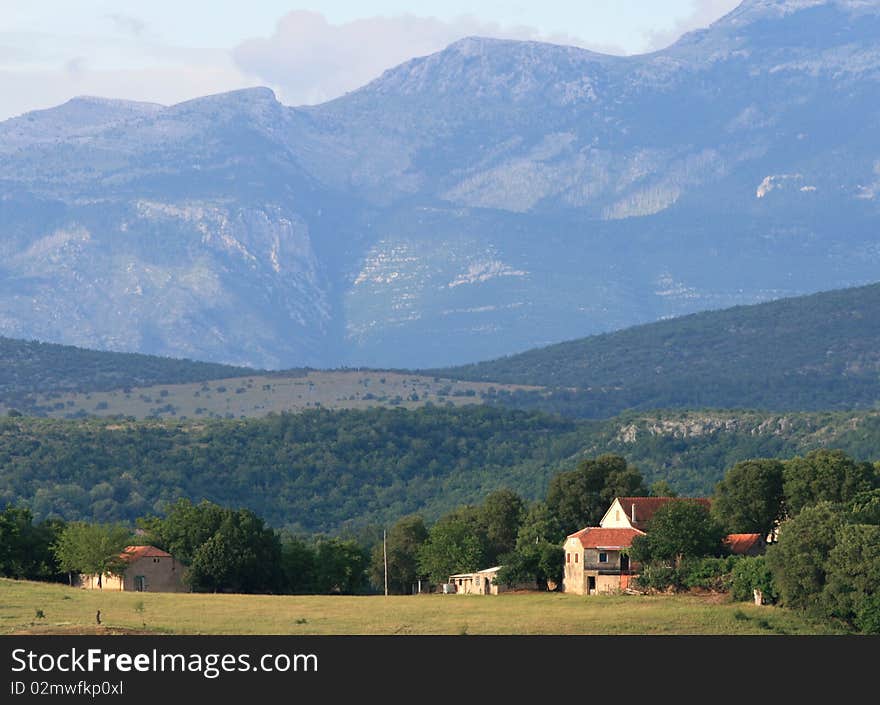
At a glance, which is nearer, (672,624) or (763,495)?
(672,624)

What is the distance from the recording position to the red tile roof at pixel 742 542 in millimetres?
128625

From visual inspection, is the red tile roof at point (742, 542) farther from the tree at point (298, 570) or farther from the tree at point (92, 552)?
the tree at point (92, 552)

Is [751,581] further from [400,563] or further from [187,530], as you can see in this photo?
[400,563]

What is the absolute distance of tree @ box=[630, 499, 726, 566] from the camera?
407ft

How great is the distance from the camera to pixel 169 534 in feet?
441

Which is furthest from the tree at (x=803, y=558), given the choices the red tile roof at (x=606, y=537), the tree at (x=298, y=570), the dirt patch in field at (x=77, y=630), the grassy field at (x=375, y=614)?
the dirt patch in field at (x=77, y=630)

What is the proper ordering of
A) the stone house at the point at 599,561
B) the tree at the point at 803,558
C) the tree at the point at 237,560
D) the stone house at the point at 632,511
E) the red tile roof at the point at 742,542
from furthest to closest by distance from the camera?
the stone house at the point at 632,511 → the red tile roof at the point at 742,542 → the tree at the point at 237,560 → the stone house at the point at 599,561 → the tree at the point at 803,558

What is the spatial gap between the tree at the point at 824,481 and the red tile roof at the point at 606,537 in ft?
33.2

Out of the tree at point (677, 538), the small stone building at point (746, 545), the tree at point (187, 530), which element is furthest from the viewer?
the tree at point (187, 530)

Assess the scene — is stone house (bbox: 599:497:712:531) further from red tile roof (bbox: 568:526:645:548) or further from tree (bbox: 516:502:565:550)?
tree (bbox: 516:502:565:550)
